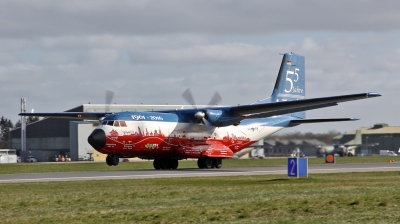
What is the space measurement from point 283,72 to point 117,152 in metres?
15.3

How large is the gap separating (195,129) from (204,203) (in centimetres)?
2185

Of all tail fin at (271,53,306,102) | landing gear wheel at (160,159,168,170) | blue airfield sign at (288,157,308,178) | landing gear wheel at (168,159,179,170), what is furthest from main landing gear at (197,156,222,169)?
blue airfield sign at (288,157,308,178)

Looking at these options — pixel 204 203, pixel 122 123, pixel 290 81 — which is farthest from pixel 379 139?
pixel 204 203

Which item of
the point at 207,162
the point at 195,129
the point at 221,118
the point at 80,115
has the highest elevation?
the point at 80,115

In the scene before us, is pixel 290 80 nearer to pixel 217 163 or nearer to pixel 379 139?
pixel 217 163

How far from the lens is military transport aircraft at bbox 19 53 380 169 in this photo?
3638 centimetres

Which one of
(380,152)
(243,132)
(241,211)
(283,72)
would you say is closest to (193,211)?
(241,211)

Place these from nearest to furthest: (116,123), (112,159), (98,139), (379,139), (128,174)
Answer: (128,174), (98,139), (116,123), (112,159), (379,139)

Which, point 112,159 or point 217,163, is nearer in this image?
point 112,159

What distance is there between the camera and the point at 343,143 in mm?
71375

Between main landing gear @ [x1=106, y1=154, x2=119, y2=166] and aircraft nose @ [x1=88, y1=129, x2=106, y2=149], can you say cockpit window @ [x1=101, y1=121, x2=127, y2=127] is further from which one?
main landing gear @ [x1=106, y1=154, x2=119, y2=166]

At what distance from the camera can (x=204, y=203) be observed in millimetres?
18016

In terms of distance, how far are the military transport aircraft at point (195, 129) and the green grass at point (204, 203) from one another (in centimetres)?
1110

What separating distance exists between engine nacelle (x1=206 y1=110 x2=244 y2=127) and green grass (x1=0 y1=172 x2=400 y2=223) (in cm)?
1407
